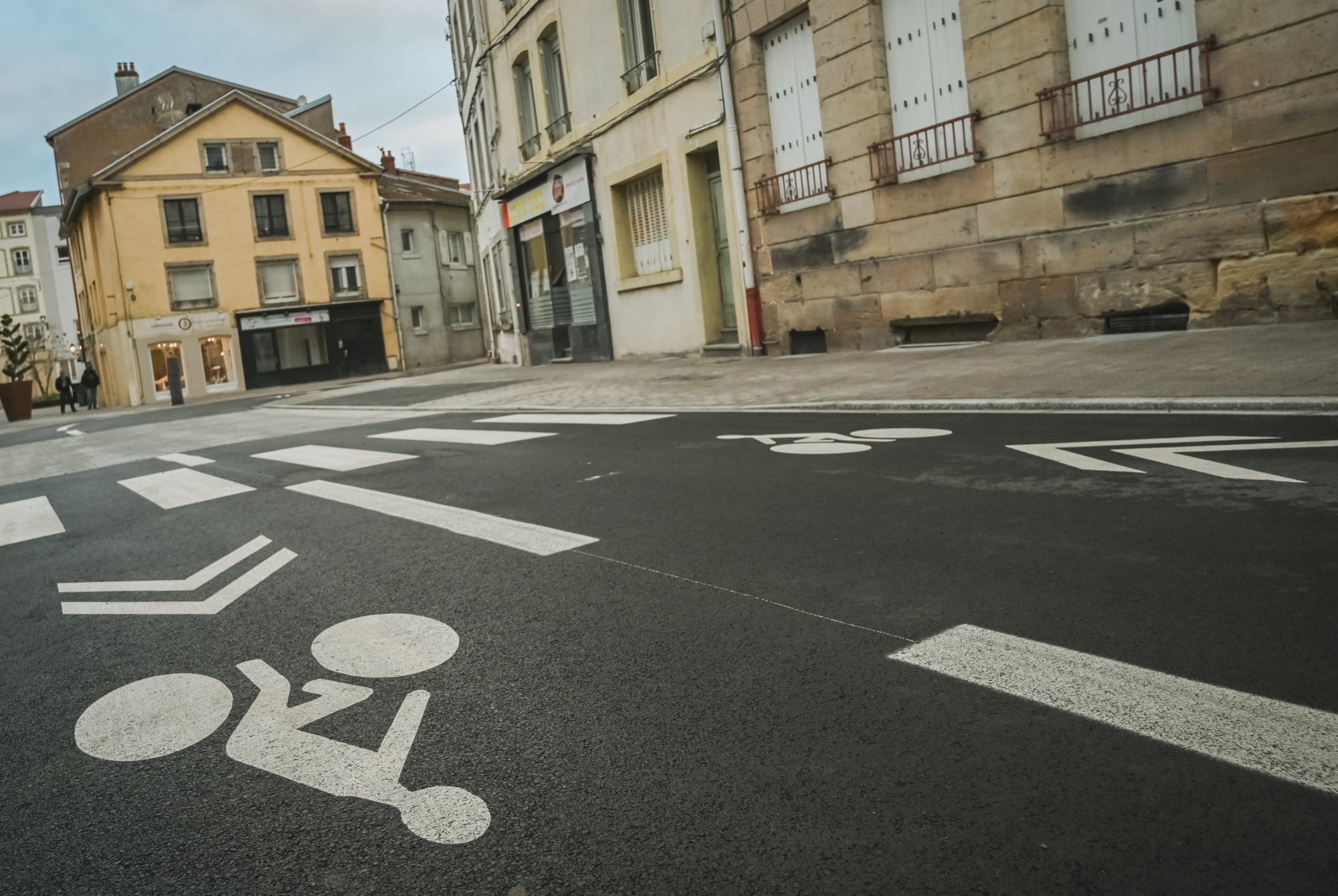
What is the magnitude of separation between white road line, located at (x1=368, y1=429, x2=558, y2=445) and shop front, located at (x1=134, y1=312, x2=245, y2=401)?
32.0 metres

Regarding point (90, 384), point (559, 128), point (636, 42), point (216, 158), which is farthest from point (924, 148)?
point (216, 158)

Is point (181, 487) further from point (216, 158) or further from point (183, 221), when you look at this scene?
point (216, 158)

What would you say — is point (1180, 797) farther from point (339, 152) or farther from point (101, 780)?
point (339, 152)

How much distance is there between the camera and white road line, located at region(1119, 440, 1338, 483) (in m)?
4.24

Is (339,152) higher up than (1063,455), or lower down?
higher up

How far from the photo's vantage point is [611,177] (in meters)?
19.2

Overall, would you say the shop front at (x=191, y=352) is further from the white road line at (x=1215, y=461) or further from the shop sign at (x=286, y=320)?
the white road line at (x=1215, y=461)

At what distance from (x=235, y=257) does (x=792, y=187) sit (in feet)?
104

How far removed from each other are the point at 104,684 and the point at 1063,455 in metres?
4.35

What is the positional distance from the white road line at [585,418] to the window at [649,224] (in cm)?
796

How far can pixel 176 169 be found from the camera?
3853 centimetres

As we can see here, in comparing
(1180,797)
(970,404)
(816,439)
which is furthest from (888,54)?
(1180,797)

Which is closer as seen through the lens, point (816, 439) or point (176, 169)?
point (816, 439)

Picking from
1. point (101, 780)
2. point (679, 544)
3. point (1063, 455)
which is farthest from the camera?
point (1063, 455)
